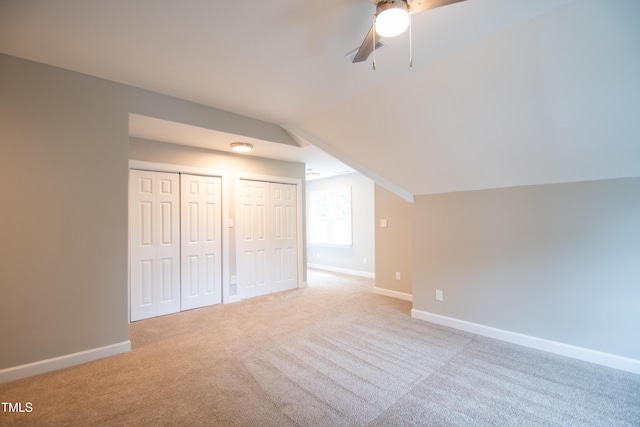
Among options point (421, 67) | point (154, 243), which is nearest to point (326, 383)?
point (421, 67)

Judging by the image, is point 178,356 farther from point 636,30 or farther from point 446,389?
point 636,30

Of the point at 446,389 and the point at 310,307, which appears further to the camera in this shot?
the point at 310,307

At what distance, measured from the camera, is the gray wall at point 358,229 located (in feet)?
20.3

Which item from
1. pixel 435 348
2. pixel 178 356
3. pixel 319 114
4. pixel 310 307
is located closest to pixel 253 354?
pixel 178 356

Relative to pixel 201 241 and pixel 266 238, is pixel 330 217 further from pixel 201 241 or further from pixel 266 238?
pixel 201 241

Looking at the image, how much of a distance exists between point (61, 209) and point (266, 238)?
2.80 metres

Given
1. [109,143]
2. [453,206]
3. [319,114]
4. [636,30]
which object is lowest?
[453,206]

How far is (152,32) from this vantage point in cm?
191

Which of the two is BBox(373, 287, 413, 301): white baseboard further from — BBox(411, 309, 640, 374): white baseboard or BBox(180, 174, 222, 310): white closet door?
BBox(180, 174, 222, 310): white closet door

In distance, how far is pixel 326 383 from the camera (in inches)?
84.6

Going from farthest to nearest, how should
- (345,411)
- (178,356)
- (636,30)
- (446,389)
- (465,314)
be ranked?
(465,314)
(178,356)
(446,389)
(345,411)
(636,30)

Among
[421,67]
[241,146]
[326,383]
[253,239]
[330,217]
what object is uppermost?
[421,67]

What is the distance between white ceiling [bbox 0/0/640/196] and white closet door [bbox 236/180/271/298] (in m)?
1.78

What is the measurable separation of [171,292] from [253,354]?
189 centimetres
